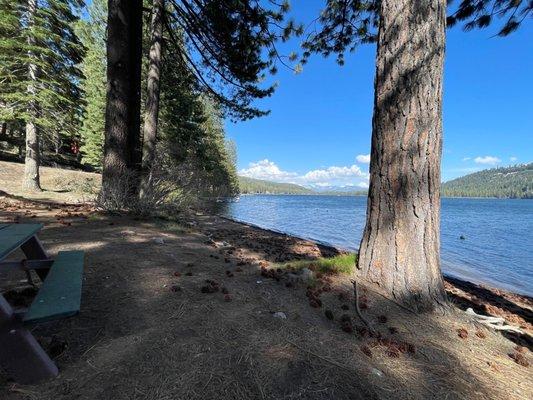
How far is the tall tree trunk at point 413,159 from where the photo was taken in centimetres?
302

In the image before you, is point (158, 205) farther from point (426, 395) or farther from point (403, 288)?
point (426, 395)

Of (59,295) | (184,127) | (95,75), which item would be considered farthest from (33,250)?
(95,75)

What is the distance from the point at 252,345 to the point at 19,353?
135cm

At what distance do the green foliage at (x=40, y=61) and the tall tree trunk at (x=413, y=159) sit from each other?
14.0 m

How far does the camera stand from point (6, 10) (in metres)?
11.8

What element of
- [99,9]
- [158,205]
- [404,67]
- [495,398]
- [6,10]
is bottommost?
[495,398]

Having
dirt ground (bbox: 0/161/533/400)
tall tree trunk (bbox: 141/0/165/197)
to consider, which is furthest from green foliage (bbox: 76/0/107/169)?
dirt ground (bbox: 0/161/533/400)

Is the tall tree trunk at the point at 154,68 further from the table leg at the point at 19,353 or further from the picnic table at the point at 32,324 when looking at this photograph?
the table leg at the point at 19,353

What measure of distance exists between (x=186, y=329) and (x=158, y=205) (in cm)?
572

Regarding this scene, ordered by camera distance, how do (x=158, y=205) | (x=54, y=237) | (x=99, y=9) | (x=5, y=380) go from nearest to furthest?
(x=5, y=380) < (x=54, y=237) < (x=158, y=205) < (x=99, y=9)

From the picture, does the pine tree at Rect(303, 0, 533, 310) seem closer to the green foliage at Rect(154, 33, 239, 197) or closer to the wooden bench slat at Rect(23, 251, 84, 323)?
the wooden bench slat at Rect(23, 251, 84, 323)

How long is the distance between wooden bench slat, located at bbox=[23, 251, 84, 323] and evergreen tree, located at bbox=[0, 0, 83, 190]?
42.8 feet

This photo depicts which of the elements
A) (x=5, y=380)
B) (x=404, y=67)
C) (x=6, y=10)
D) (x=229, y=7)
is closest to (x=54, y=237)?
(x=5, y=380)

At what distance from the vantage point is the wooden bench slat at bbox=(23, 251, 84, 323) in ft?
4.83
